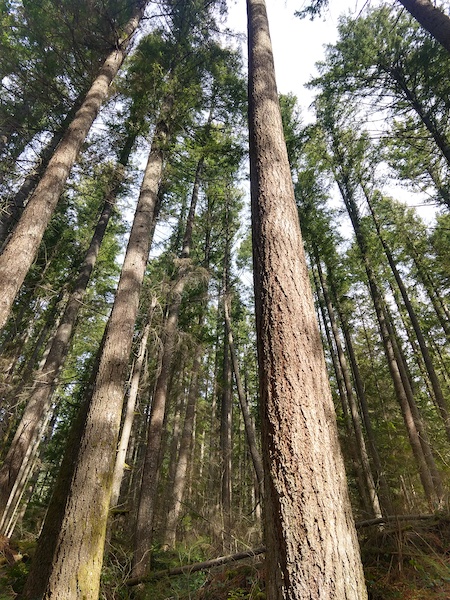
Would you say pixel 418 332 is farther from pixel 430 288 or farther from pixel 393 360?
pixel 430 288

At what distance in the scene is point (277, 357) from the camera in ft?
6.93

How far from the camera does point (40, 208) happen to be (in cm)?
543

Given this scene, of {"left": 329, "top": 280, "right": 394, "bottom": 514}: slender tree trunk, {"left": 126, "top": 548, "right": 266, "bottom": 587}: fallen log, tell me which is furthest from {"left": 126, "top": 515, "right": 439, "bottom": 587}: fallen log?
{"left": 329, "top": 280, "right": 394, "bottom": 514}: slender tree trunk

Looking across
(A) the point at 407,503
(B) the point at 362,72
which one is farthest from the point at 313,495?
(B) the point at 362,72

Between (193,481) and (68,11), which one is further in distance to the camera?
(193,481)

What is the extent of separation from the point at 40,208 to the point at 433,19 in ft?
27.0

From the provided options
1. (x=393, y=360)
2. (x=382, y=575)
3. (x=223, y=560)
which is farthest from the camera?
(x=393, y=360)

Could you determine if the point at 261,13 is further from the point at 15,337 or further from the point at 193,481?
the point at 193,481

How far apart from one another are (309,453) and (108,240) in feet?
52.2

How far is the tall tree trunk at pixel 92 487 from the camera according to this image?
3248 millimetres

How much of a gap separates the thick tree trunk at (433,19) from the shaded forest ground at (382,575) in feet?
26.1

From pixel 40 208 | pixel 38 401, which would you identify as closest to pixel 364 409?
pixel 38 401

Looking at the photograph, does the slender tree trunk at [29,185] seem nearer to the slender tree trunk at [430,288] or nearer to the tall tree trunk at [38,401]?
the tall tree trunk at [38,401]

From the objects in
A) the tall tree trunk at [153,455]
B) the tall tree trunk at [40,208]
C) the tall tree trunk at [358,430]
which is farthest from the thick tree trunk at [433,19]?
the tall tree trunk at [358,430]
